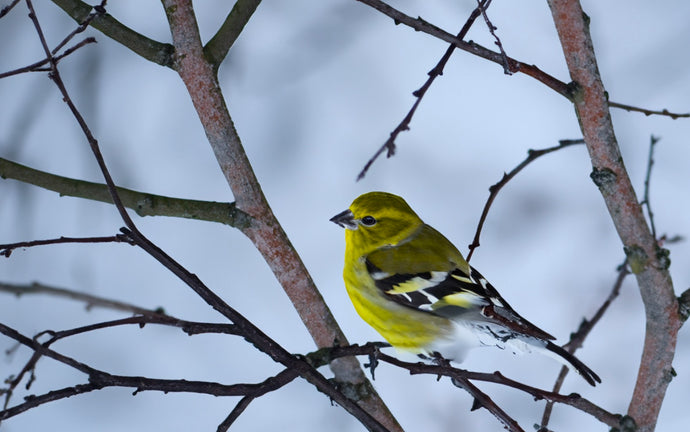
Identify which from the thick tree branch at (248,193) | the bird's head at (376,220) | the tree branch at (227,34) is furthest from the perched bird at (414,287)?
the tree branch at (227,34)

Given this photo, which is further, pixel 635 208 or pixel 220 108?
pixel 220 108

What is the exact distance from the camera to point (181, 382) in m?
0.84

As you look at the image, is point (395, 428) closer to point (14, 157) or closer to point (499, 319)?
point (499, 319)

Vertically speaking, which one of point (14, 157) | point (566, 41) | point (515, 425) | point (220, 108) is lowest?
point (515, 425)

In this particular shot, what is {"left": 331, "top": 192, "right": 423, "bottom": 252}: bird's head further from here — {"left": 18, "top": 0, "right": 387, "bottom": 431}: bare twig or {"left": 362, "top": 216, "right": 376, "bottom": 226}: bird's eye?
{"left": 18, "top": 0, "right": 387, "bottom": 431}: bare twig

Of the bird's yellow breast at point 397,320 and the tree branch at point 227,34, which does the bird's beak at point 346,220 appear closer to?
the bird's yellow breast at point 397,320

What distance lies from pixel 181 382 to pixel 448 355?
62cm

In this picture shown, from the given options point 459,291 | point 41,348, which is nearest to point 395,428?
point 459,291

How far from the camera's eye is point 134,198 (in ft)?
4.03

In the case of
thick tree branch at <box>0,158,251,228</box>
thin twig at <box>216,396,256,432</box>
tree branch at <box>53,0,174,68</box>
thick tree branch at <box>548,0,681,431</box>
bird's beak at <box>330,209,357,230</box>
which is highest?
tree branch at <box>53,0,174,68</box>

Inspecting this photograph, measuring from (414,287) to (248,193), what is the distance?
0.34 meters

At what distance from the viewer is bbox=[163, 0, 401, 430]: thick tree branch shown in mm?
1210

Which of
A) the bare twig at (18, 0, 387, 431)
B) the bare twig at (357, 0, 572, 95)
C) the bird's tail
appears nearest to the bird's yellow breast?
the bird's tail

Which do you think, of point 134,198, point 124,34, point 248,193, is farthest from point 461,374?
point 124,34
